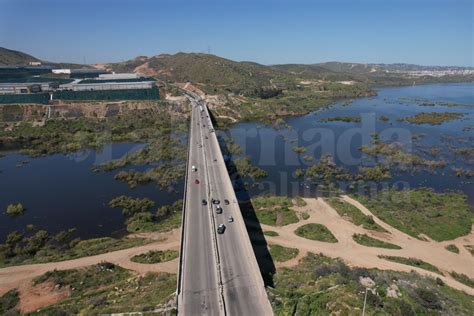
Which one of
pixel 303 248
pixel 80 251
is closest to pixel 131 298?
pixel 80 251

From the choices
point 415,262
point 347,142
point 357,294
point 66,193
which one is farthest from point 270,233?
point 347,142

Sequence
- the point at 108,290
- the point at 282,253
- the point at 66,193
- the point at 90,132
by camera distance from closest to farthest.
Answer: the point at 108,290 → the point at 282,253 → the point at 66,193 → the point at 90,132

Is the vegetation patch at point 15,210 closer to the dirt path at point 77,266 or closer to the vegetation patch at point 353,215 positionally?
the dirt path at point 77,266

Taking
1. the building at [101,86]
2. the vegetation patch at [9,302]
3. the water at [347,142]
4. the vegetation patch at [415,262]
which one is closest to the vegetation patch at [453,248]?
the vegetation patch at [415,262]

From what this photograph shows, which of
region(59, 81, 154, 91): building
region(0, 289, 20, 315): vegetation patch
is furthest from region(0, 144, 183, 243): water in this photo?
region(59, 81, 154, 91): building

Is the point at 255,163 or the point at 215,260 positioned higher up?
the point at 255,163

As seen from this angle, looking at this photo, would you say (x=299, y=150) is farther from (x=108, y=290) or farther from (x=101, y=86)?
(x=101, y=86)
